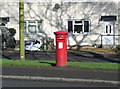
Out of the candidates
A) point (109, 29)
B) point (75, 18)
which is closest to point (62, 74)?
point (75, 18)

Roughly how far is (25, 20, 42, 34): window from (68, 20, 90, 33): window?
2733 mm

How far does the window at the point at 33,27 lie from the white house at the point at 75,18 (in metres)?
0.11

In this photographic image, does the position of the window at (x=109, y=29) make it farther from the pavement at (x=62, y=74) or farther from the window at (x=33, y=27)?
the pavement at (x=62, y=74)

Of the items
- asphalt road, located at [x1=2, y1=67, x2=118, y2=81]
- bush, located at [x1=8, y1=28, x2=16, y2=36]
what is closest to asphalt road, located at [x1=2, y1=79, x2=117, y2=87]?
A: asphalt road, located at [x1=2, y1=67, x2=118, y2=81]

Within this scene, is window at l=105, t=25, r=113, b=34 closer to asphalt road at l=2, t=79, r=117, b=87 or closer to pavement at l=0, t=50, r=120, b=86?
pavement at l=0, t=50, r=120, b=86

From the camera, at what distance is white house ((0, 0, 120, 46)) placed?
24297mm

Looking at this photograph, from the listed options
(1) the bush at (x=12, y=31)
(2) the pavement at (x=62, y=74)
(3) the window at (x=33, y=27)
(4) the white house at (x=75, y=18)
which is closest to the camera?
(2) the pavement at (x=62, y=74)

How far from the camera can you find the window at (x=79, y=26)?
24.7 meters

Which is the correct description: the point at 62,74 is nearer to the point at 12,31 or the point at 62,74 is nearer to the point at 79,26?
the point at 12,31

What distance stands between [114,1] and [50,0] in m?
5.58

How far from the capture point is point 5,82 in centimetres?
930

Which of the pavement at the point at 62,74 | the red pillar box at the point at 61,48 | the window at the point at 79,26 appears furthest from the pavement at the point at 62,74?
the window at the point at 79,26

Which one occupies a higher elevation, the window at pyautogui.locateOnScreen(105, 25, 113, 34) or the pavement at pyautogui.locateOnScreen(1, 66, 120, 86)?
the window at pyautogui.locateOnScreen(105, 25, 113, 34)

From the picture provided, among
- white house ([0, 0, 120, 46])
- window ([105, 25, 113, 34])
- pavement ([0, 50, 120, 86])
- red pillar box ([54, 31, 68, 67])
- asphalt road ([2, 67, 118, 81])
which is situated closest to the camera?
pavement ([0, 50, 120, 86])
